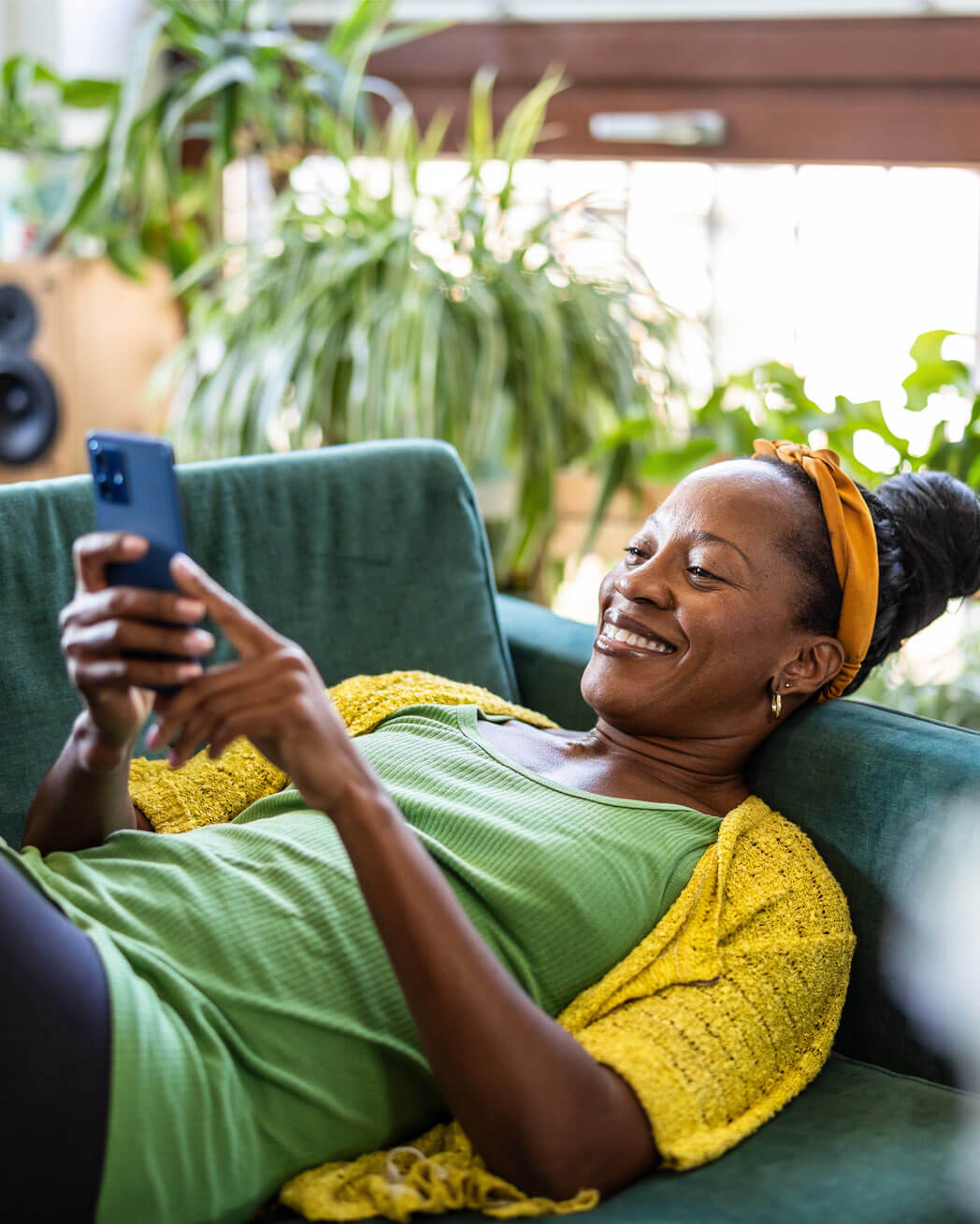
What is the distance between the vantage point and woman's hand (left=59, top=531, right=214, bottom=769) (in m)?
0.90

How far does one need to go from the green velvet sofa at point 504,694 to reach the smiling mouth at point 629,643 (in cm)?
18

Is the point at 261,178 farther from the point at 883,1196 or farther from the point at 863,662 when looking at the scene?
the point at 883,1196

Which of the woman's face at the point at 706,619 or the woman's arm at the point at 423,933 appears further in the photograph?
the woman's face at the point at 706,619

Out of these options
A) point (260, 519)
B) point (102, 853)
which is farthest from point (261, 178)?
point (102, 853)

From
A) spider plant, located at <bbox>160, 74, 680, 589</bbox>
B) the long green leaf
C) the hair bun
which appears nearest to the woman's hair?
the hair bun

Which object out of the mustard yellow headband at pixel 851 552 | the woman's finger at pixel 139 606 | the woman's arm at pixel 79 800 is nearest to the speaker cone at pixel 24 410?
the woman's arm at pixel 79 800

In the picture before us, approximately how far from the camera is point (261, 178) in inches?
127

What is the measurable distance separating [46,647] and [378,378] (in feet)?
3.69

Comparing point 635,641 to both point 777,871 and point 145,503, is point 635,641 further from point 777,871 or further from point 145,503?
point 145,503

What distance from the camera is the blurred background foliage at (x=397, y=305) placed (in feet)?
7.55

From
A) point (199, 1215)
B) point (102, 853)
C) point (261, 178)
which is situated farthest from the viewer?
point (261, 178)

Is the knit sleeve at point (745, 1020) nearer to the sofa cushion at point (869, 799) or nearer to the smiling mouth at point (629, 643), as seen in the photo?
the sofa cushion at point (869, 799)

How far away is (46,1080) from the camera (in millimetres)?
889

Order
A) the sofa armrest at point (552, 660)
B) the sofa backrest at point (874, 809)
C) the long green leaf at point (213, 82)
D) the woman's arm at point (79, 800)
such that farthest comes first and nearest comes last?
the long green leaf at point (213, 82), the sofa armrest at point (552, 660), the sofa backrest at point (874, 809), the woman's arm at point (79, 800)
